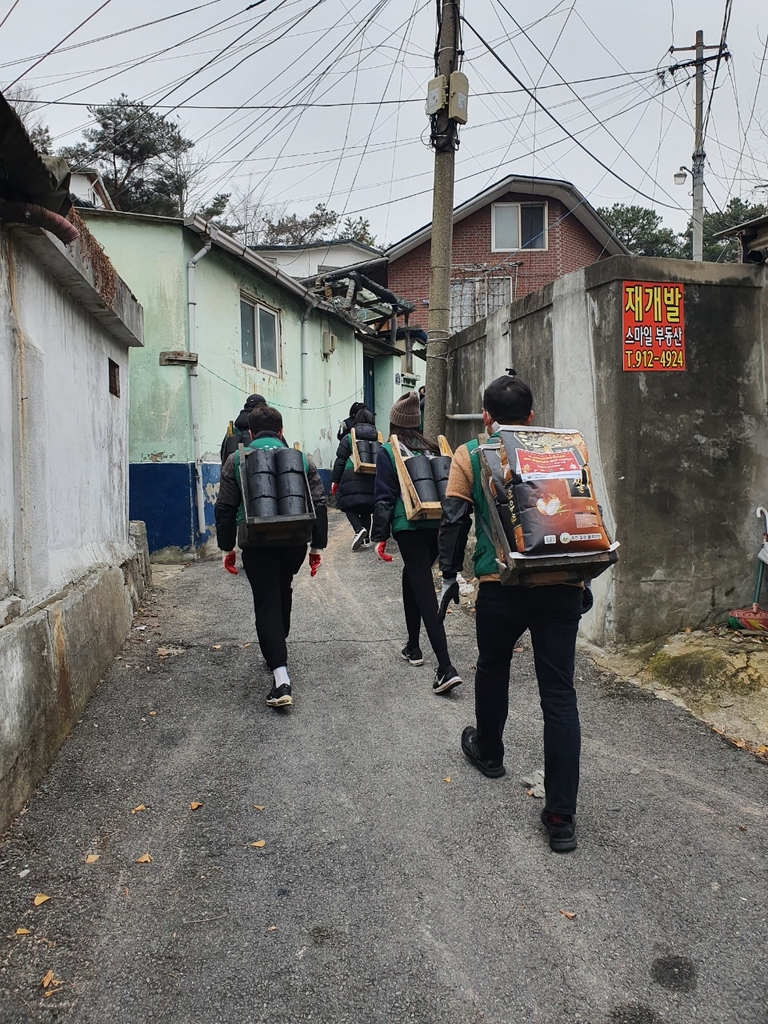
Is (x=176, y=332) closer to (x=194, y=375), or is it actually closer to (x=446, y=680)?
(x=194, y=375)

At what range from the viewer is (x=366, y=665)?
522 cm

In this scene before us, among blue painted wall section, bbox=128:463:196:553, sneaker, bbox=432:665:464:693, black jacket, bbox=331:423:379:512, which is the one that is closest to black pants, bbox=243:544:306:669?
sneaker, bbox=432:665:464:693

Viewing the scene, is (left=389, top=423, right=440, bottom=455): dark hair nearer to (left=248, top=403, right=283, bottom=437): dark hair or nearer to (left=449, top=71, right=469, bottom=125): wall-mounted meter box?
(left=248, top=403, right=283, bottom=437): dark hair

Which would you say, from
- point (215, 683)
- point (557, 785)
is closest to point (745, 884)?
point (557, 785)

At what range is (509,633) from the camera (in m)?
3.07

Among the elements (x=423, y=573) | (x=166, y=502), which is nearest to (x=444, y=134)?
(x=423, y=573)

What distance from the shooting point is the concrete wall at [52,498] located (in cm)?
331

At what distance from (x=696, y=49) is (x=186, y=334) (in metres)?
14.3

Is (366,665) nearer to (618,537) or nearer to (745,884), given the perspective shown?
(618,537)

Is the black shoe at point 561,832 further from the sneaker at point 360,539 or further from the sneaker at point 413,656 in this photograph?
the sneaker at point 360,539

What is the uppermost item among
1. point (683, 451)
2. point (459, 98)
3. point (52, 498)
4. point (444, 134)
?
point (459, 98)

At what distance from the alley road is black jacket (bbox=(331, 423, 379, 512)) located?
407 cm

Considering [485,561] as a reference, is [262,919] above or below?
below

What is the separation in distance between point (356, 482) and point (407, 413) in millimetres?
3404
